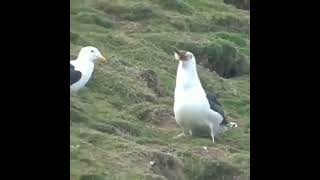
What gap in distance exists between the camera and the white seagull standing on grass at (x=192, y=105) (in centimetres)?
1177

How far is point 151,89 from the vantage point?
47.5 ft

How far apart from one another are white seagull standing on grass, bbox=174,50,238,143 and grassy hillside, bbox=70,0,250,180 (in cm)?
22

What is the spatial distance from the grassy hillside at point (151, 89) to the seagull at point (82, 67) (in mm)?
204

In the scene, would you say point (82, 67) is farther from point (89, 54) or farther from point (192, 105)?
point (192, 105)

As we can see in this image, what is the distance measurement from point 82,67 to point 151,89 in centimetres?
197

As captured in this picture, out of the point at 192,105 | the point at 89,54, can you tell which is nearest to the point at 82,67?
the point at 89,54

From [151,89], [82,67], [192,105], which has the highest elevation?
[82,67]

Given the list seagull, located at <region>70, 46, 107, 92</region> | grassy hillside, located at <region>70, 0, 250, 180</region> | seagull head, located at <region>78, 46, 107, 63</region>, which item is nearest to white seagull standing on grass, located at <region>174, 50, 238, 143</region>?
grassy hillside, located at <region>70, 0, 250, 180</region>

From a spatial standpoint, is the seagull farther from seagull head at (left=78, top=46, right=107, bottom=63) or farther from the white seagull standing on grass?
the white seagull standing on grass

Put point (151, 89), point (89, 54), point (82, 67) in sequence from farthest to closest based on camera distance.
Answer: point (151, 89) < point (89, 54) < point (82, 67)

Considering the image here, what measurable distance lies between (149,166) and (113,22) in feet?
27.8

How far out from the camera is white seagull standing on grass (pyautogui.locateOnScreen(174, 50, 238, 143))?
38.6 feet
